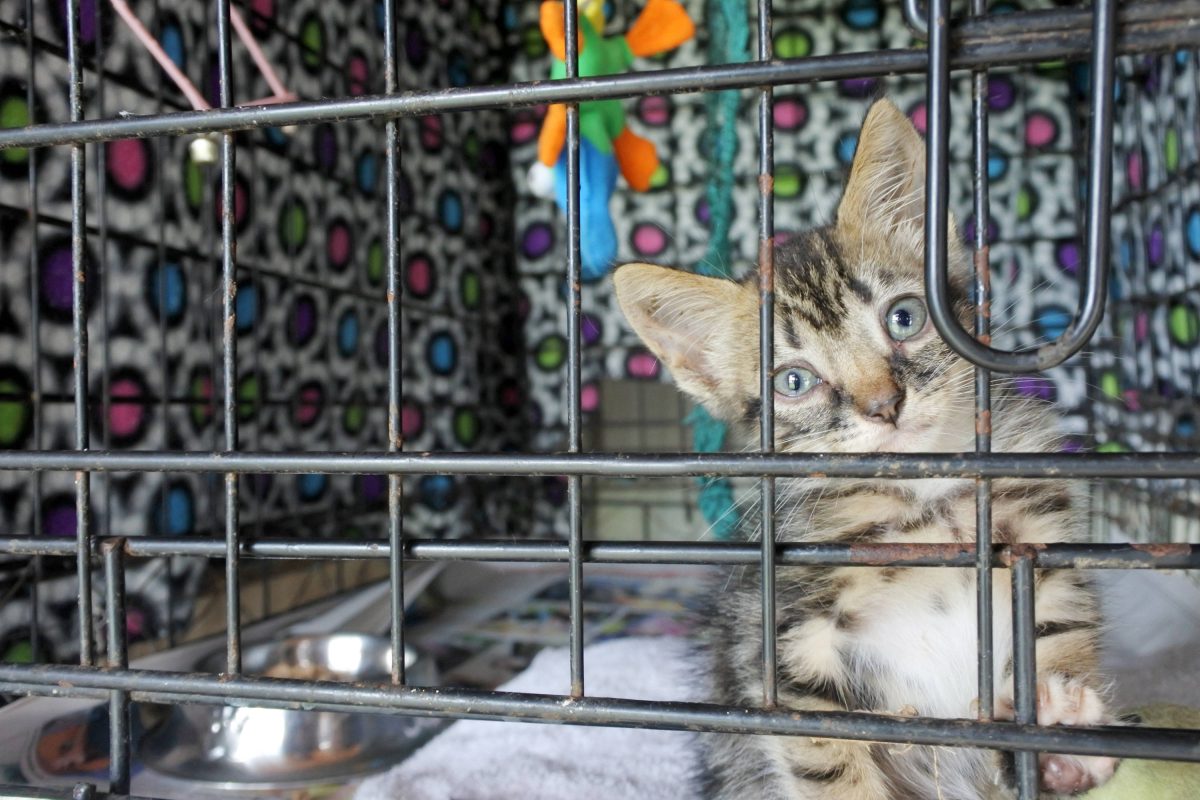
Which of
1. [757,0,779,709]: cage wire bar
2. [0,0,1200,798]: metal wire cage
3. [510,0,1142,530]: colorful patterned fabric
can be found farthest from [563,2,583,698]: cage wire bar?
[510,0,1142,530]: colorful patterned fabric

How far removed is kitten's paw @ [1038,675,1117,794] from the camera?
73 centimetres

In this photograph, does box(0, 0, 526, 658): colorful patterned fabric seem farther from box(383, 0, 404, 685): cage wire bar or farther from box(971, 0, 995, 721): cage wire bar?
box(971, 0, 995, 721): cage wire bar

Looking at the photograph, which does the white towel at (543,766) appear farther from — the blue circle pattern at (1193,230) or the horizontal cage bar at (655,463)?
the blue circle pattern at (1193,230)

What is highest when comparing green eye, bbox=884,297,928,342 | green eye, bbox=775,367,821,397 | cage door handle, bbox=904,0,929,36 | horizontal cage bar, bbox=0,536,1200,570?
cage door handle, bbox=904,0,929,36

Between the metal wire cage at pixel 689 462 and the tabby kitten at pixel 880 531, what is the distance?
0.33 metres

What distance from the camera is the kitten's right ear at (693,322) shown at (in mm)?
1000

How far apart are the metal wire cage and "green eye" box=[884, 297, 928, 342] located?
446 millimetres

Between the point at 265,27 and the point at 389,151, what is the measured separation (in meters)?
1.67

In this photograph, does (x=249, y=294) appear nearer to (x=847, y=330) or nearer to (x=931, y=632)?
(x=847, y=330)

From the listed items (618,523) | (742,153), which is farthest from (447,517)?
(742,153)

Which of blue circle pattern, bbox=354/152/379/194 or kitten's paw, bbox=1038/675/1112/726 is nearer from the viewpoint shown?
kitten's paw, bbox=1038/675/1112/726

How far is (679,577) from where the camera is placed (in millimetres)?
2398

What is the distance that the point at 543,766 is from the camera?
3.51 feet

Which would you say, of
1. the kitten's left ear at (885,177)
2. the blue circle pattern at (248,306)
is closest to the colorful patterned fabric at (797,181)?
the blue circle pattern at (248,306)
